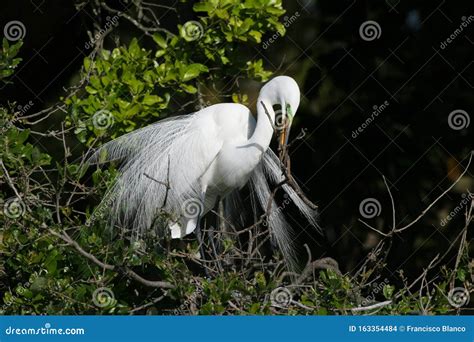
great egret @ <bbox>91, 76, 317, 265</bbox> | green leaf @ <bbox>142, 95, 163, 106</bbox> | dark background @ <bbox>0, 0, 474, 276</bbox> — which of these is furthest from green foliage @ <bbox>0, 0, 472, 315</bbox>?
dark background @ <bbox>0, 0, 474, 276</bbox>

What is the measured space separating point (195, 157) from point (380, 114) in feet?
3.39

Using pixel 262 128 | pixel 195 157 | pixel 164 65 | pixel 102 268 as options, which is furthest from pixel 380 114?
pixel 102 268

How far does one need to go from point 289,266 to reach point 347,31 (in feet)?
4.03

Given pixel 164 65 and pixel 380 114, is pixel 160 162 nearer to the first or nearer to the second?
pixel 164 65

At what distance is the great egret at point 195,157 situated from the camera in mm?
3102

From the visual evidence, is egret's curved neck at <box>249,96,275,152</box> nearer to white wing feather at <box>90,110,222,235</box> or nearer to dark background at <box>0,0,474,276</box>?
white wing feather at <box>90,110,222,235</box>

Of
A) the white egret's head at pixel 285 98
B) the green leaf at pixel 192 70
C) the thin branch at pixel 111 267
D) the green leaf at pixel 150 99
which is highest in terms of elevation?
the white egret's head at pixel 285 98

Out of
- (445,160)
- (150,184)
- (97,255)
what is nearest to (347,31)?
(445,160)

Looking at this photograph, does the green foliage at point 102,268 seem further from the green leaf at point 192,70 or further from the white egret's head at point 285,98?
the white egret's head at point 285,98

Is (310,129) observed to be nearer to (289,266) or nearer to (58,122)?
(289,266)

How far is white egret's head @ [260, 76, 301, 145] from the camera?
2959mm

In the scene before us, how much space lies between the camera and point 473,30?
3.80 meters

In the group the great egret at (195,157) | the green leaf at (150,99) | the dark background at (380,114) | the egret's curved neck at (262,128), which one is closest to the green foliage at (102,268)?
the green leaf at (150,99)

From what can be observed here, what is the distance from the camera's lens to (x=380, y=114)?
390 cm
